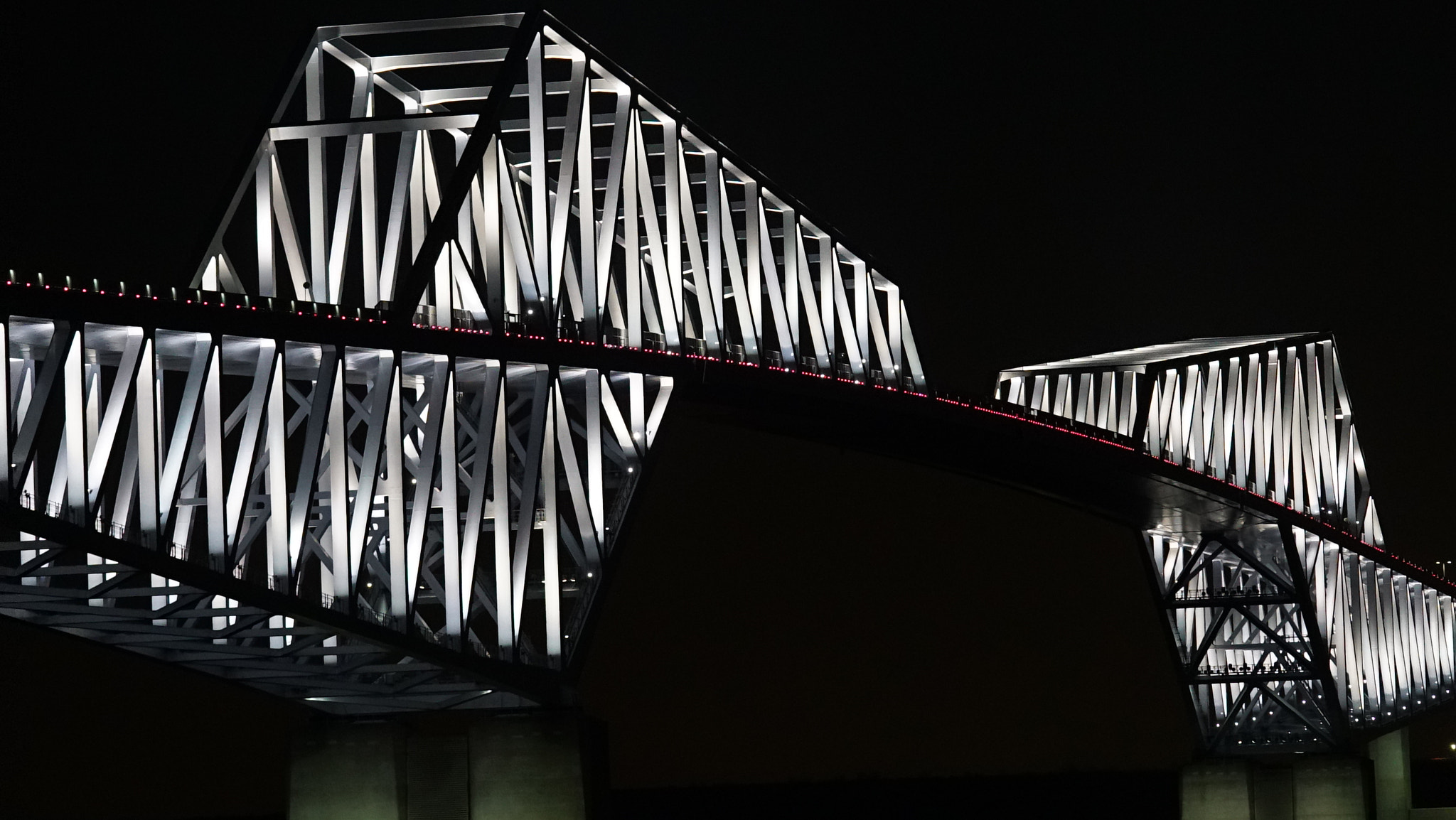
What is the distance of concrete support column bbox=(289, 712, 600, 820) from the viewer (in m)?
58.2

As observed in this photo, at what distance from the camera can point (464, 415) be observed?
59.8 meters

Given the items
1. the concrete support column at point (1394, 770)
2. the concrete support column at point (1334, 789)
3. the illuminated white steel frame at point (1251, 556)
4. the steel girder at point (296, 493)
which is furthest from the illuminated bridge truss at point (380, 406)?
the concrete support column at point (1394, 770)

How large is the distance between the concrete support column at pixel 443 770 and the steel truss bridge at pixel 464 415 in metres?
1.02

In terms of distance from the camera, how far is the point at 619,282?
8994 centimetres

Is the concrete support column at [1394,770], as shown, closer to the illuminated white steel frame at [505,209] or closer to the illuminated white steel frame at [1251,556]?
the illuminated white steel frame at [1251,556]

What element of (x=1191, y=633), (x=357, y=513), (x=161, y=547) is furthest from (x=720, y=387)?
(x=1191, y=633)

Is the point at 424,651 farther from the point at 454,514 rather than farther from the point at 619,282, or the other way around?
the point at 619,282

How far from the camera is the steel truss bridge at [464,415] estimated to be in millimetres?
47469

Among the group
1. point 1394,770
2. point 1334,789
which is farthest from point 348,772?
point 1394,770

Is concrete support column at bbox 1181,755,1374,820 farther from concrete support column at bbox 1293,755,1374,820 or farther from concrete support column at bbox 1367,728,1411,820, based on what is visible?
concrete support column at bbox 1367,728,1411,820

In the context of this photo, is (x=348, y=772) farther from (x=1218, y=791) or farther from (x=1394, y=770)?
(x=1394, y=770)

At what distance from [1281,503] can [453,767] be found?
142ft

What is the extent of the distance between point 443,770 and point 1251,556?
4266 cm

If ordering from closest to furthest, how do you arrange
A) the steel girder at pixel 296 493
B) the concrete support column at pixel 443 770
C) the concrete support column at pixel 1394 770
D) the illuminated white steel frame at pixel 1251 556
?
the steel girder at pixel 296 493 < the concrete support column at pixel 443 770 < the illuminated white steel frame at pixel 1251 556 < the concrete support column at pixel 1394 770
